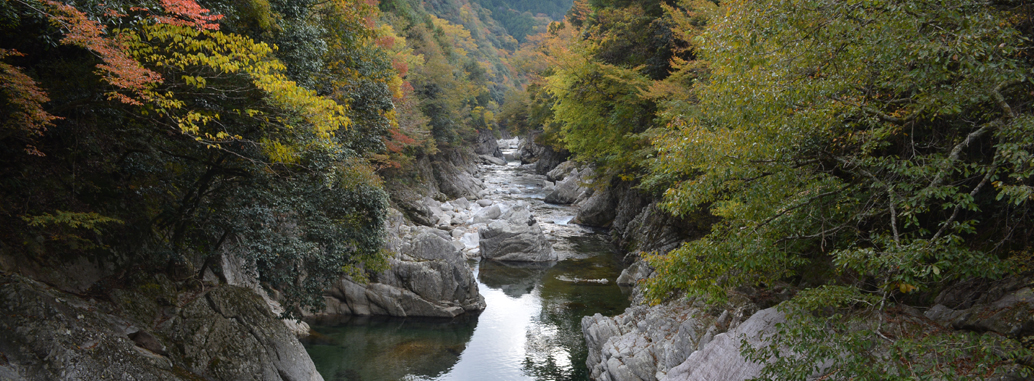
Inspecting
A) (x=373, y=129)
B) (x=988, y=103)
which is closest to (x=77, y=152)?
(x=373, y=129)

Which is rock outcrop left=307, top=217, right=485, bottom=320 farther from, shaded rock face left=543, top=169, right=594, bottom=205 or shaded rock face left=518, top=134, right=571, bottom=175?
shaded rock face left=518, top=134, right=571, bottom=175

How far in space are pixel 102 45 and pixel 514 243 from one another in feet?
57.4

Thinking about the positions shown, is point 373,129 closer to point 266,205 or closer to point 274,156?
point 266,205

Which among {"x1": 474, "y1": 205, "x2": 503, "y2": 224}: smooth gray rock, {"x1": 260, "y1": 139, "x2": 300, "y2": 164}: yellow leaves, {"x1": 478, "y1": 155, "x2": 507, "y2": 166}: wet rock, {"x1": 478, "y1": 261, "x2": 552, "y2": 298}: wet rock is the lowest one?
{"x1": 478, "y1": 155, "x2": 507, "y2": 166}: wet rock

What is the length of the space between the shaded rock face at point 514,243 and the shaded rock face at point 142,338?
1220 centimetres

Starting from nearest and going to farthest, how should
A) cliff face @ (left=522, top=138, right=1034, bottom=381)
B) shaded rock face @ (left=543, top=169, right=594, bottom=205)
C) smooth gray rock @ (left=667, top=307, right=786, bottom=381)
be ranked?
cliff face @ (left=522, top=138, right=1034, bottom=381), smooth gray rock @ (left=667, top=307, right=786, bottom=381), shaded rock face @ (left=543, top=169, right=594, bottom=205)

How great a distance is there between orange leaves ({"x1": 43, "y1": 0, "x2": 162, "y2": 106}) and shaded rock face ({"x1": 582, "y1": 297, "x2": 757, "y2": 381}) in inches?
383

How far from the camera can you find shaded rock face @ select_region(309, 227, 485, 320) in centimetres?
1563

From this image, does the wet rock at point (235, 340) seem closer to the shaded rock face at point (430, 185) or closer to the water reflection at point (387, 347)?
the water reflection at point (387, 347)

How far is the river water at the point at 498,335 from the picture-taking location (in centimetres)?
1237

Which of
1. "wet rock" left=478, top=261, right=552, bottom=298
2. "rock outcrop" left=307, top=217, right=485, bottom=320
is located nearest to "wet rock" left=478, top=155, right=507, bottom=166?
"wet rock" left=478, top=261, right=552, bottom=298

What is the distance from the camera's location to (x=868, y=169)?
6.42 meters

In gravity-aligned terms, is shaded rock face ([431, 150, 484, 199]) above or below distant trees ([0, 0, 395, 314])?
below

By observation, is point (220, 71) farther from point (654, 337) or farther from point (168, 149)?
point (654, 337)
